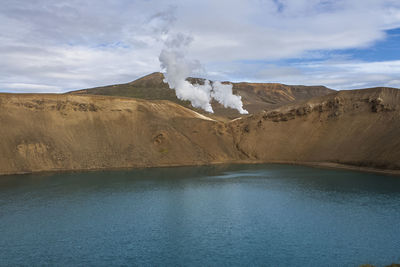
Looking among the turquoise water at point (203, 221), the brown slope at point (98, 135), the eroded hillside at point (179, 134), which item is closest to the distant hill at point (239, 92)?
the eroded hillside at point (179, 134)

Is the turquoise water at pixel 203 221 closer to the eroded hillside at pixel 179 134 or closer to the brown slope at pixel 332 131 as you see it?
the brown slope at pixel 332 131

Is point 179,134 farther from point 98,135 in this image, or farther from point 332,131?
point 332,131

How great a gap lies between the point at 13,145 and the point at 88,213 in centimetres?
3177

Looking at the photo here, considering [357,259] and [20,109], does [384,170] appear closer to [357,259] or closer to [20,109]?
[357,259]

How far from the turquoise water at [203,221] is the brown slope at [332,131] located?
7.82 m

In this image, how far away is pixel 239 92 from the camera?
158 meters

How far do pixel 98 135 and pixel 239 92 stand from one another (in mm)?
103146

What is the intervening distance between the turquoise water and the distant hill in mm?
69417

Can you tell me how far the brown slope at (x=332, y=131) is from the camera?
52369 millimetres

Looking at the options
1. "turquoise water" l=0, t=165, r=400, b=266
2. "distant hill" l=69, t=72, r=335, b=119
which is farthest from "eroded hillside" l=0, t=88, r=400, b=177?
"distant hill" l=69, t=72, r=335, b=119

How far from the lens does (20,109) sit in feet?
202

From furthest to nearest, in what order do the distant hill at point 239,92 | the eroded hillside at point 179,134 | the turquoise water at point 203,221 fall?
the distant hill at point 239,92, the eroded hillside at point 179,134, the turquoise water at point 203,221

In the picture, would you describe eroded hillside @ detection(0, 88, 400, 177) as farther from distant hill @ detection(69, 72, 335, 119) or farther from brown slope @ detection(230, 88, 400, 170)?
distant hill @ detection(69, 72, 335, 119)

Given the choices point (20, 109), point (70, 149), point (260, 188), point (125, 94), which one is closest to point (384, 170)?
point (260, 188)
